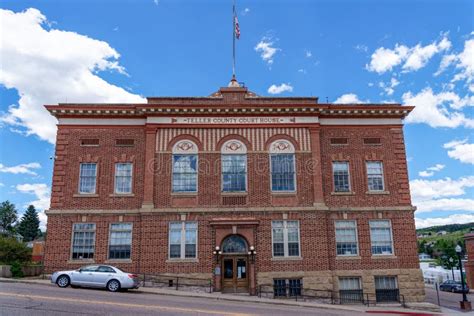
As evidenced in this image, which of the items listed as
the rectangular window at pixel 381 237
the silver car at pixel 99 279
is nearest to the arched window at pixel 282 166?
the rectangular window at pixel 381 237

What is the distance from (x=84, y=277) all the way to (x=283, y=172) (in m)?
12.5

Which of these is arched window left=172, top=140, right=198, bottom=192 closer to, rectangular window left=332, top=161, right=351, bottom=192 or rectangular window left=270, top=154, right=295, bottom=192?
rectangular window left=270, top=154, right=295, bottom=192

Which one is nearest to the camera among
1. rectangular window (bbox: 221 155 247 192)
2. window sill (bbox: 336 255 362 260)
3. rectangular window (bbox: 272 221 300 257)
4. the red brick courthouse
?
the red brick courthouse

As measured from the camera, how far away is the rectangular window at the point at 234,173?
2473 centimetres

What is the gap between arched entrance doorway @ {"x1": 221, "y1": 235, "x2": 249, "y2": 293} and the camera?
23172mm

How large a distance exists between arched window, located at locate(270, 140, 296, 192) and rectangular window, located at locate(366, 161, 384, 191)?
4.87m

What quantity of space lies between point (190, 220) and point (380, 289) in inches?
469

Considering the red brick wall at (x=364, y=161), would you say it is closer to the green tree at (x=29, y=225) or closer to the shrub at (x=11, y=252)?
the shrub at (x=11, y=252)

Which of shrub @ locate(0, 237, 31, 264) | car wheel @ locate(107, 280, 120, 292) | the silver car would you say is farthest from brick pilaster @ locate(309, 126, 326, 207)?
shrub @ locate(0, 237, 31, 264)

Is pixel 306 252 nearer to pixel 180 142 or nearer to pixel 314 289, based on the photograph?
pixel 314 289

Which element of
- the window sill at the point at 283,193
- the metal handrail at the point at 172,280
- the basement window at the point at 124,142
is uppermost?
the basement window at the point at 124,142

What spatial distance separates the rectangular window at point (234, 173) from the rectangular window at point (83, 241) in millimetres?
8218

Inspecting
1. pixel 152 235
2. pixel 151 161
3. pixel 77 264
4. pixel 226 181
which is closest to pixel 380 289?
pixel 226 181

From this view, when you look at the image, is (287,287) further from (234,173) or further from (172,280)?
(234,173)
